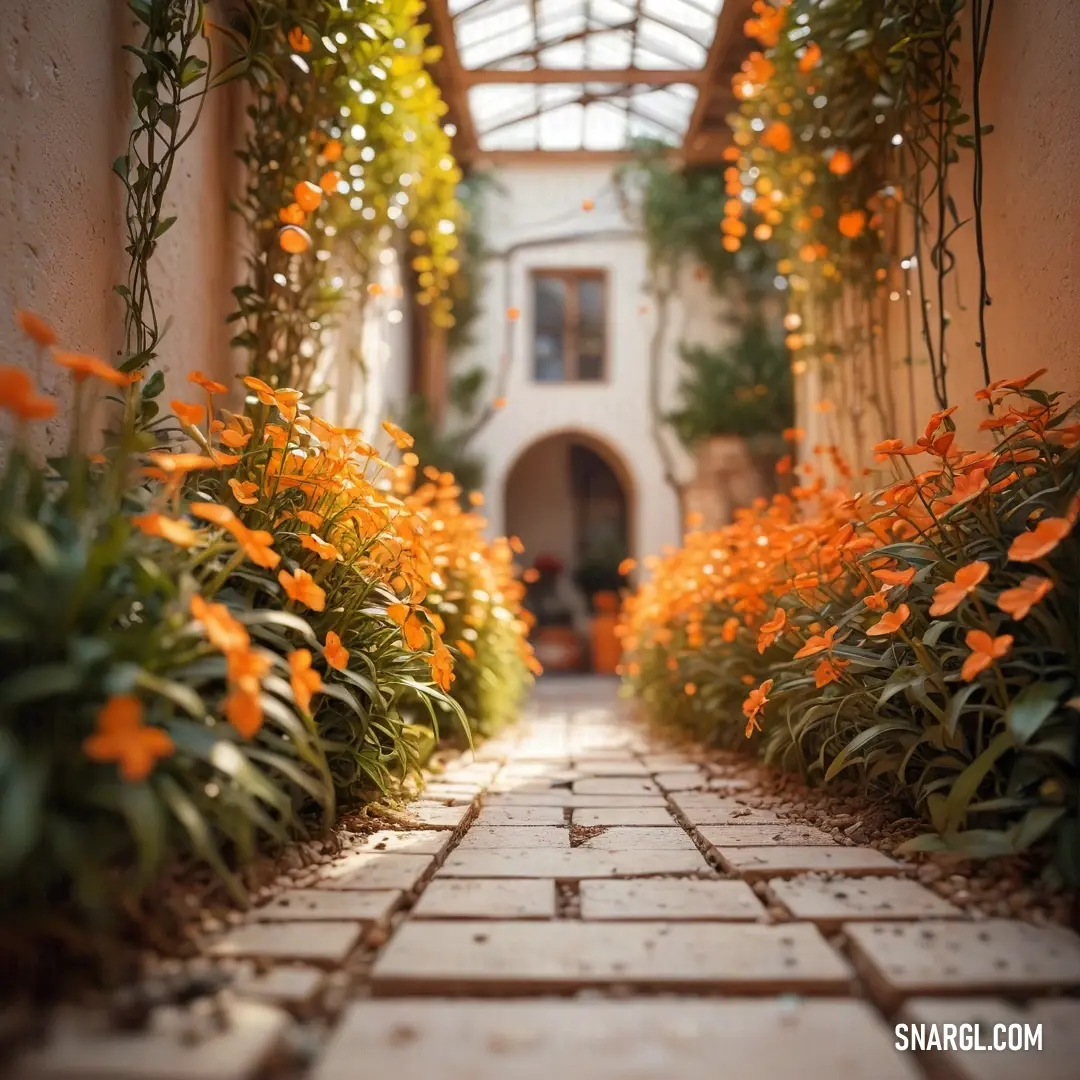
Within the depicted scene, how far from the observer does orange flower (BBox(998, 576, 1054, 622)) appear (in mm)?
1161

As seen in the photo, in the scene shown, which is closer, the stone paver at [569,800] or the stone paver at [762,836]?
the stone paver at [762,836]

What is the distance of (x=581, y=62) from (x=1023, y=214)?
5676 millimetres

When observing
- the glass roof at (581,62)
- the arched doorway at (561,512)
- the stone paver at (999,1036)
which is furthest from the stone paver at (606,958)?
the arched doorway at (561,512)

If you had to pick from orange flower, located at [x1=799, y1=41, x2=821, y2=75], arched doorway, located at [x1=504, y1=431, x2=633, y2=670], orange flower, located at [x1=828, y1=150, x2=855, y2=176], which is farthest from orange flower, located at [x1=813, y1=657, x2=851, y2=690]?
arched doorway, located at [x1=504, y1=431, x2=633, y2=670]

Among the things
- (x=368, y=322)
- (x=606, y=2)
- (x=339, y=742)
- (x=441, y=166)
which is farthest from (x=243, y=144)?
(x=606, y=2)

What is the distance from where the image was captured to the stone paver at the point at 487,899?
1191 mm

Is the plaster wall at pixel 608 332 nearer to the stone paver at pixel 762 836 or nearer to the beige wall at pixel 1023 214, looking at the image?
the beige wall at pixel 1023 214

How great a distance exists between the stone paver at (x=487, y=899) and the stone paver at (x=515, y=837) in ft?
0.75

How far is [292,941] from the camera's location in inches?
42.1

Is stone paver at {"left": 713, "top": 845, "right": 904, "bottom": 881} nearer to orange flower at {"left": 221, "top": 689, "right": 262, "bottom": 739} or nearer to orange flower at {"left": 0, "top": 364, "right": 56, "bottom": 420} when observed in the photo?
orange flower at {"left": 221, "top": 689, "right": 262, "bottom": 739}

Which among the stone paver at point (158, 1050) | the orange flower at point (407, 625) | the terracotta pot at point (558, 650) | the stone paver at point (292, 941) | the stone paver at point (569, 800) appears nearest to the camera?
the stone paver at point (158, 1050)

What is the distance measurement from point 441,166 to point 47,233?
2346 mm

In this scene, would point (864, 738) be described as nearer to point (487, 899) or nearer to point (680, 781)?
point (487, 899)

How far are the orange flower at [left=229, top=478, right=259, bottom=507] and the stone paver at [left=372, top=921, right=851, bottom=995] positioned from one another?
2.70 ft
